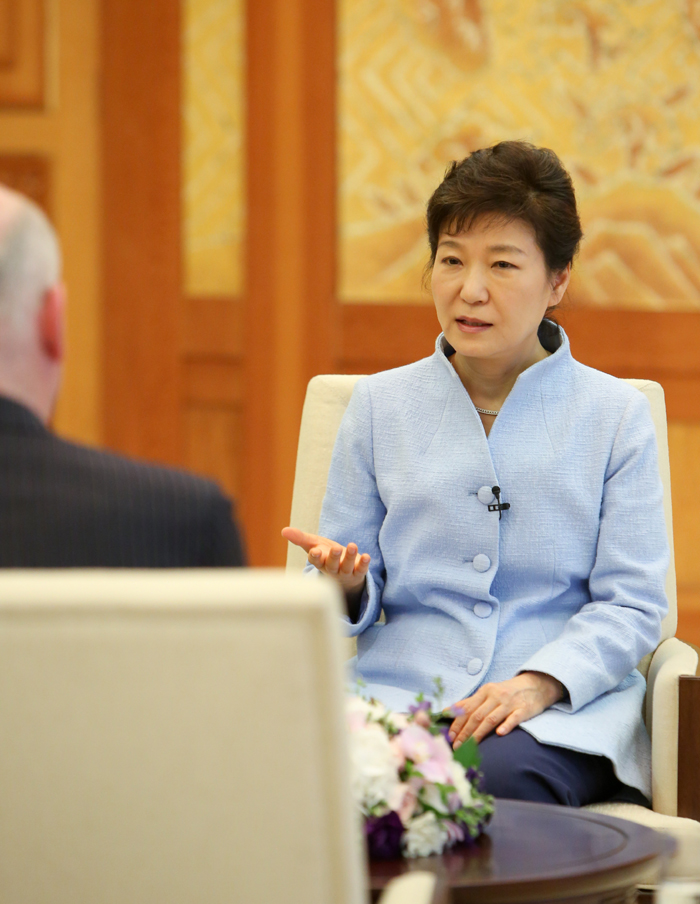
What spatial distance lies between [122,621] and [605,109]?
Answer: 3.43m

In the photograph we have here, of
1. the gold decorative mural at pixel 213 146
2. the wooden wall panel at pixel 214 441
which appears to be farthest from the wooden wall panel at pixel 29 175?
the wooden wall panel at pixel 214 441

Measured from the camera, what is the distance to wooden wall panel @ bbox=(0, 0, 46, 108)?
3.86 m

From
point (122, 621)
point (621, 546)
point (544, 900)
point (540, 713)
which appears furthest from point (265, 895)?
point (621, 546)

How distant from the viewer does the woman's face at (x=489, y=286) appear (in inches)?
74.4

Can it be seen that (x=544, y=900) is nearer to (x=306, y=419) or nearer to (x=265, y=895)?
(x=265, y=895)

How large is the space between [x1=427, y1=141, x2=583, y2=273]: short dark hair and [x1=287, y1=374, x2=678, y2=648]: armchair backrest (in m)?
0.36

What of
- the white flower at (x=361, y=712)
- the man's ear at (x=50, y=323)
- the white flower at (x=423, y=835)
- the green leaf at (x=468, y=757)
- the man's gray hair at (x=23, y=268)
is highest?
the man's gray hair at (x=23, y=268)

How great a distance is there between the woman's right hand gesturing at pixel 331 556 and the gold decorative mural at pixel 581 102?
224 centimetres

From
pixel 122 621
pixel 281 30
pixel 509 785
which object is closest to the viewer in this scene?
pixel 122 621

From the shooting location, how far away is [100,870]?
0.80m

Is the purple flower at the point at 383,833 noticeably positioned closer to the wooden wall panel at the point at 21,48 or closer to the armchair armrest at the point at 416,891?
the armchair armrest at the point at 416,891

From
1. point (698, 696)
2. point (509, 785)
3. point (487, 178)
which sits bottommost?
point (509, 785)

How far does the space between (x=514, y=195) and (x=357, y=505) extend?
1.88 ft

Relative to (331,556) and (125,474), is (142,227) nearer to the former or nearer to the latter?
(331,556)
